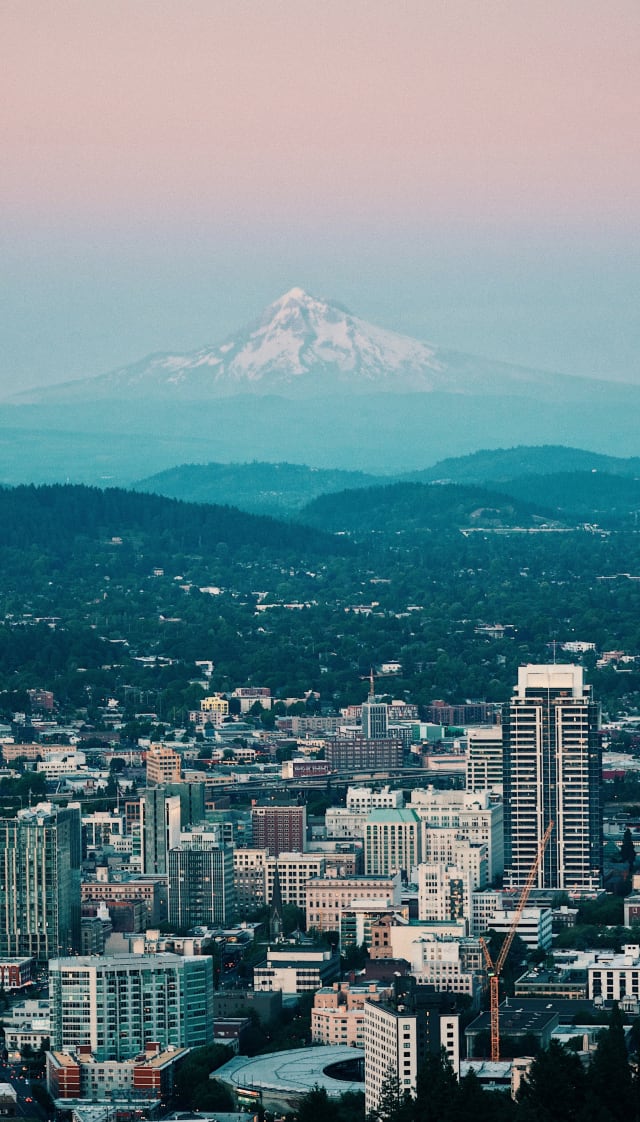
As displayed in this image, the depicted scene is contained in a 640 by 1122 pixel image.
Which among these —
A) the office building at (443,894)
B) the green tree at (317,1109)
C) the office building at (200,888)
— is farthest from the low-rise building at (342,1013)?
the office building at (200,888)

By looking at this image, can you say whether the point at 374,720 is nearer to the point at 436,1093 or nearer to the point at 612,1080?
the point at 612,1080

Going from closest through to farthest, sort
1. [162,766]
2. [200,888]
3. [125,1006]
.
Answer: [125,1006] < [200,888] < [162,766]

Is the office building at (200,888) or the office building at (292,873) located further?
the office building at (292,873)

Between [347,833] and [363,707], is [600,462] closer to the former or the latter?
[363,707]

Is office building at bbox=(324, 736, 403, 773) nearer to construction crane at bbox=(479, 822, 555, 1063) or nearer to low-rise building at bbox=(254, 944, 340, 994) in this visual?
construction crane at bbox=(479, 822, 555, 1063)

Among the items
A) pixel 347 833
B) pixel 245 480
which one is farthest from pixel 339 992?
pixel 245 480

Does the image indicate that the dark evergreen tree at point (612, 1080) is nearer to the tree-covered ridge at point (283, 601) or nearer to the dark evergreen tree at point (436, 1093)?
the dark evergreen tree at point (436, 1093)

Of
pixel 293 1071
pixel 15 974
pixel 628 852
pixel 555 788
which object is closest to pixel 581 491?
pixel 628 852
